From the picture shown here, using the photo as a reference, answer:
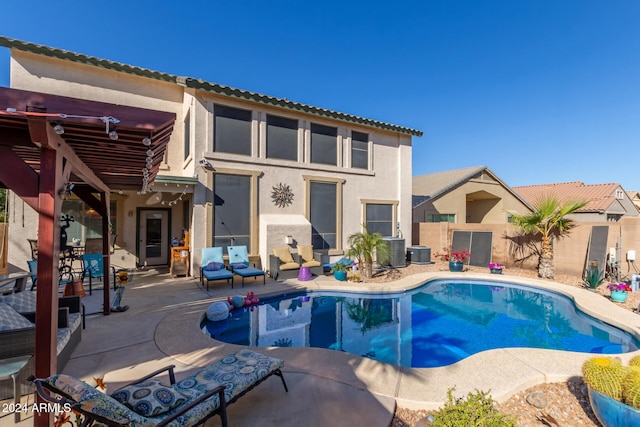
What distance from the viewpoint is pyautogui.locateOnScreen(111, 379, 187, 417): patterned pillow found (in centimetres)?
236

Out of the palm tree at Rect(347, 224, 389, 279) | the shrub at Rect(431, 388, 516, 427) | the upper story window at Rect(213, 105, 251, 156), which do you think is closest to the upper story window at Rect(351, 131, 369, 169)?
the palm tree at Rect(347, 224, 389, 279)

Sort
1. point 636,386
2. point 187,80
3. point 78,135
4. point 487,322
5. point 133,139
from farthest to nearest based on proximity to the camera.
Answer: point 187,80, point 487,322, point 133,139, point 78,135, point 636,386

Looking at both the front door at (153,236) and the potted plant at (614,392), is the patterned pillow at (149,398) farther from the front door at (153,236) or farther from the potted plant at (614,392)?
the front door at (153,236)

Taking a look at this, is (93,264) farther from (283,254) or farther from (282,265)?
(283,254)

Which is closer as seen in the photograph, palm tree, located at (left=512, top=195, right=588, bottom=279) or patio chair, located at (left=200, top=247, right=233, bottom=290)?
patio chair, located at (left=200, top=247, right=233, bottom=290)

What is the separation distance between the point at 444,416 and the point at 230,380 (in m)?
2.19

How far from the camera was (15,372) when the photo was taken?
2998mm

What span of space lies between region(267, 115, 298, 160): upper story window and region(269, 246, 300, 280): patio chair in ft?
13.1

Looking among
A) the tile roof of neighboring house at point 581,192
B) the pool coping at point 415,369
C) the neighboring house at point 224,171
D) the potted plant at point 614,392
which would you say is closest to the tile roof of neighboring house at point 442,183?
the tile roof of neighboring house at point 581,192

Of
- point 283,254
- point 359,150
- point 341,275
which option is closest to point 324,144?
point 359,150

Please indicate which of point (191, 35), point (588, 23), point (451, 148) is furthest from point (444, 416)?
point (451, 148)

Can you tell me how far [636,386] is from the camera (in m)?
2.79

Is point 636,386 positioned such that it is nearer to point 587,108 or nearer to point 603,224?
point 603,224

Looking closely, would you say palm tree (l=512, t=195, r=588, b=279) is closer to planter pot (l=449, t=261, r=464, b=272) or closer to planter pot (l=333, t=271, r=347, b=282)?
planter pot (l=449, t=261, r=464, b=272)
